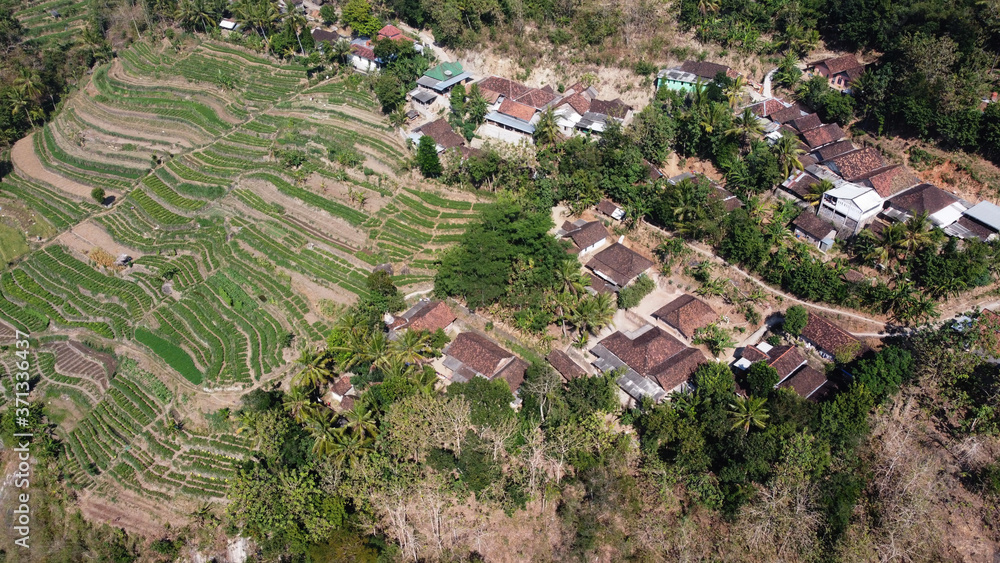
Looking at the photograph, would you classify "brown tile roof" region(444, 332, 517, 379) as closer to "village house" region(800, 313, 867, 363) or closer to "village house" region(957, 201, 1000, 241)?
"village house" region(800, 313, 867, 363)

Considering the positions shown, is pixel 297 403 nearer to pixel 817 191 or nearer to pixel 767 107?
pixel 817 191

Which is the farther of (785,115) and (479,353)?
(785,115)

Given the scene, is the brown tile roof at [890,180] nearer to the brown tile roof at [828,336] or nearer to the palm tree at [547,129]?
the brown tile roof at [828,336]

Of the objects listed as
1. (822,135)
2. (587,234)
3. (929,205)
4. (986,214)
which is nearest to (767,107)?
(822,135)

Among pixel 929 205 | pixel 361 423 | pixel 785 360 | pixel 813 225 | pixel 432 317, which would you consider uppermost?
pixel 929 205

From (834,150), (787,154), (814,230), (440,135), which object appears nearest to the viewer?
(814,230)

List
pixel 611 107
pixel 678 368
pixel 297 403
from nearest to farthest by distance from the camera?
pixel 297 403 < pixel 678 368 < pixel 611 107

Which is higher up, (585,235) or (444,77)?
(444,77)
